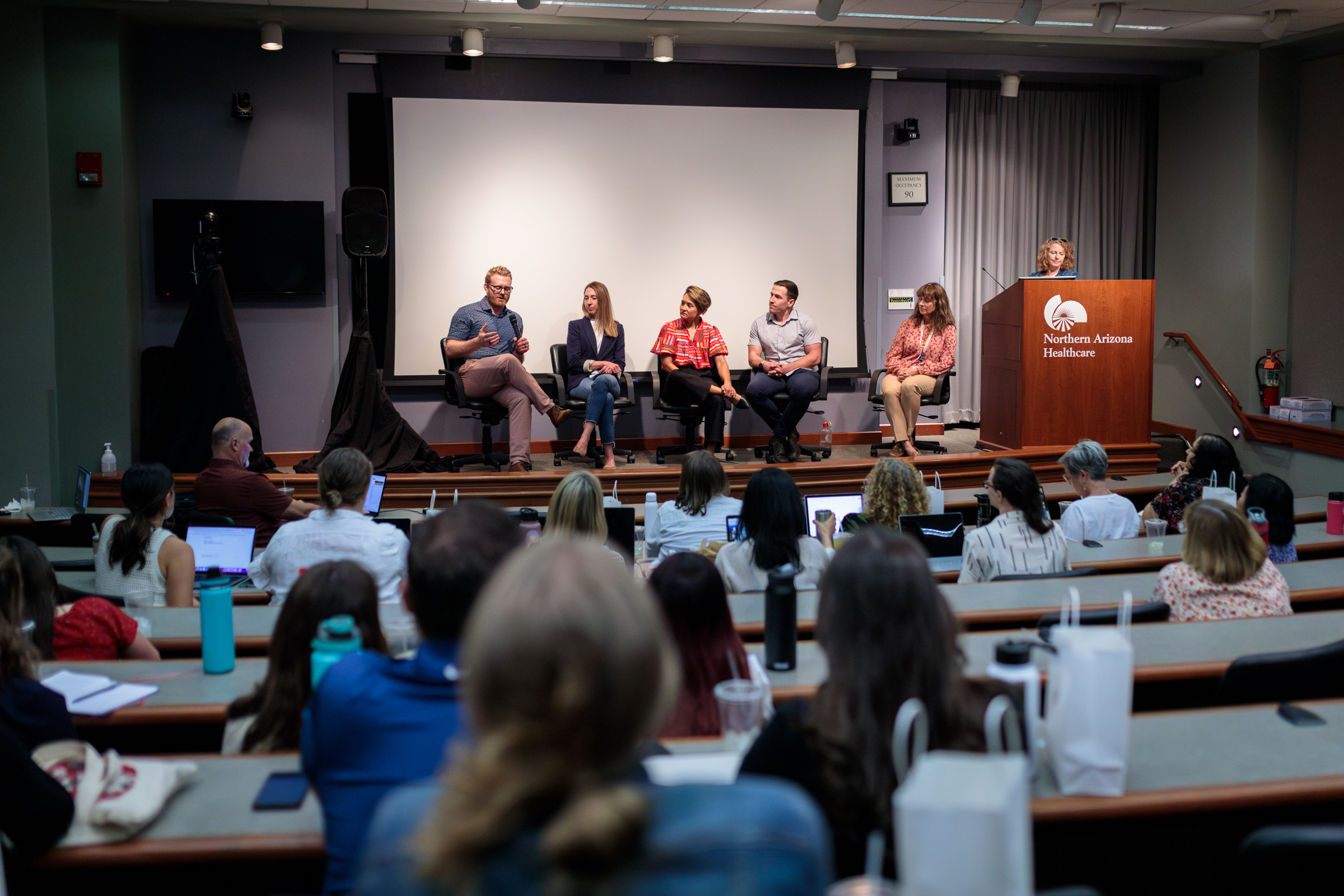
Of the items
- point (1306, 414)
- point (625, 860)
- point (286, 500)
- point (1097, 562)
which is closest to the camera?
point (625, 860)

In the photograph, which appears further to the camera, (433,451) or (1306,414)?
(1306,414)

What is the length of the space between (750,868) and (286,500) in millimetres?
4394

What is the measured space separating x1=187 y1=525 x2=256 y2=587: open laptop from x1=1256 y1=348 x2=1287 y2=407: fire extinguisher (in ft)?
23.9

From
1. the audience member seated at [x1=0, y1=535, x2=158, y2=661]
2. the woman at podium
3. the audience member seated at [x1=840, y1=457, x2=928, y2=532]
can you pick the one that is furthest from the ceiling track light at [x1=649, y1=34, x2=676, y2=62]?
the audience member seated at [x1=0, y1=535, x2=158, y2=661]

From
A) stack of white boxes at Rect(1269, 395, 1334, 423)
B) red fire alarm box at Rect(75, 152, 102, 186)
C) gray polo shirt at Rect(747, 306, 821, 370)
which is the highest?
red fire alarm box at Rect(75, 152, 102, 186)

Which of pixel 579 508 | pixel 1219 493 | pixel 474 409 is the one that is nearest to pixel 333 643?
pixel 579 508

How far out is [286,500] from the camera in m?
A: 4.92

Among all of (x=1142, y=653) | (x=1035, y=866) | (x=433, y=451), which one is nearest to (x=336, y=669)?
(x=1035, y=866)

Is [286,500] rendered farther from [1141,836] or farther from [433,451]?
[1141,836]

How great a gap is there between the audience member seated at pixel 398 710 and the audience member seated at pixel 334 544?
195cm

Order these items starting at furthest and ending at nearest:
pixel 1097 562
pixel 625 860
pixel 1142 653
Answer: pixel 1097 562, pixel 1142 653, pixel 625 860

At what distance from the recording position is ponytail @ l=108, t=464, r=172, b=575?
365 cm

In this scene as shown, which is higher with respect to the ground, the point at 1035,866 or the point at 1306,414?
the point at 1306,414

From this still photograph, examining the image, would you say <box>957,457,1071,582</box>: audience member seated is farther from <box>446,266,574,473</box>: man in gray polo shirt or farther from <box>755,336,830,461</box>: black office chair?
<box>446,266,574,473</box>: man in gray polo shirt
